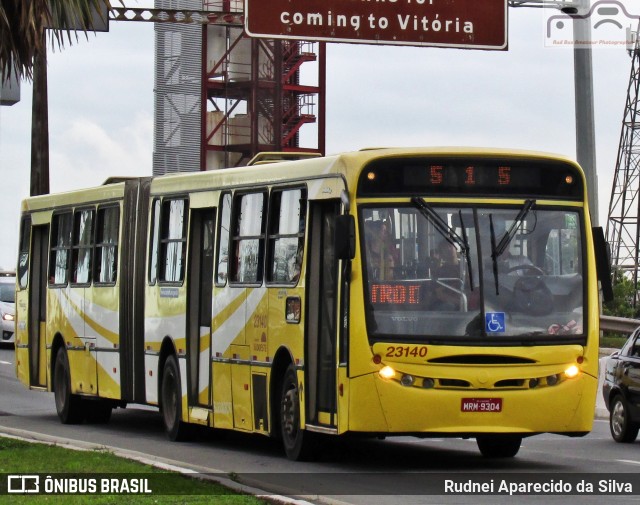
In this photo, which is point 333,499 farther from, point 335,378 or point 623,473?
point 623,473

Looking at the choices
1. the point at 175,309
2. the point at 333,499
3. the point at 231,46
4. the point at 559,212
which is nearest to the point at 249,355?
the point at 175,309

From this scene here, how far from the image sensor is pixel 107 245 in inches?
910

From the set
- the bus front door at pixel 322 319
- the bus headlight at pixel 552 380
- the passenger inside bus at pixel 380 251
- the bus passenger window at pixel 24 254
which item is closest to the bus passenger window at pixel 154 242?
the bus front door at pixel 322 319

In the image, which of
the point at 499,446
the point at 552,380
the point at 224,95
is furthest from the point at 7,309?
the point at 224,95

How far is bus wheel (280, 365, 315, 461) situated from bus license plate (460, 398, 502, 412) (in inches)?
75.2

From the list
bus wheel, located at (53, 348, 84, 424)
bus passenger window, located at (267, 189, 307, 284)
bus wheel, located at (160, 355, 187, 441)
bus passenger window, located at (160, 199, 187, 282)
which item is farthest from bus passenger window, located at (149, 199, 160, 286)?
bus passenger window, located at (267, 189, 307, 284)

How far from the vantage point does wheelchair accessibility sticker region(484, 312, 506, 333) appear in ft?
51.9

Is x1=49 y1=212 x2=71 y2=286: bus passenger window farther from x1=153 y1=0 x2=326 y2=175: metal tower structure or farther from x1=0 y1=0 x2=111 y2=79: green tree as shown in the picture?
x1=153 y1=0 x2=326 y2=175: metal tower structure

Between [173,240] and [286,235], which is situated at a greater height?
[173,240]

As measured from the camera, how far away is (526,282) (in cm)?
1605

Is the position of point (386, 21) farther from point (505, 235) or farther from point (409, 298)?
point (409, 298)

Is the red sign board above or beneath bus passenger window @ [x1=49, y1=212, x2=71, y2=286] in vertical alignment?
above

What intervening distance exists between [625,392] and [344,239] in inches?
269

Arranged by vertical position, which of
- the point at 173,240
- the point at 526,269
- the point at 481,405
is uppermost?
the point at 173,240
